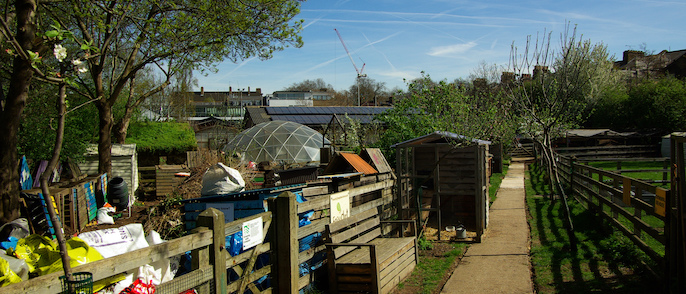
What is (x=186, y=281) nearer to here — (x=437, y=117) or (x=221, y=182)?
(x=221, y=182)

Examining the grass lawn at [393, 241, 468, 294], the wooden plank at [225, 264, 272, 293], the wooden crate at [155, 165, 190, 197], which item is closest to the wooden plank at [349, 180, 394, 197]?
the grass lawn at [393, 241, 468, 294]

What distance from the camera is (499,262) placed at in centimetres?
834

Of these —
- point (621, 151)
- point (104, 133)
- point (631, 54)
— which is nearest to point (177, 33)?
point (104, 133)

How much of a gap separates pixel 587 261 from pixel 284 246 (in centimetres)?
510

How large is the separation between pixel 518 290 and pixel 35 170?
14133 mm

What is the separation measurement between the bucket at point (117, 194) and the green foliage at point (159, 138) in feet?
23.2

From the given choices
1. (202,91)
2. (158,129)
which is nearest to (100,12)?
(158,129)

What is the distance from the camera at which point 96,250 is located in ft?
13.4

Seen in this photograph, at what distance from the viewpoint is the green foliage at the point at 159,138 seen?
2116 cm

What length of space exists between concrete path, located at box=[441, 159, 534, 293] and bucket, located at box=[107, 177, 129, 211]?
10317 mm

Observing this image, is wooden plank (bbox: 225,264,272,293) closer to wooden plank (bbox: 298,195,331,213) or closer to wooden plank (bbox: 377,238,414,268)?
wooden plank (bbox: 298,195,331,213)

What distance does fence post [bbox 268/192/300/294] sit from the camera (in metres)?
5.63

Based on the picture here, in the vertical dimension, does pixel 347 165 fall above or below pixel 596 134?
below

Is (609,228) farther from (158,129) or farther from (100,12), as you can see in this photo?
(158,129)
